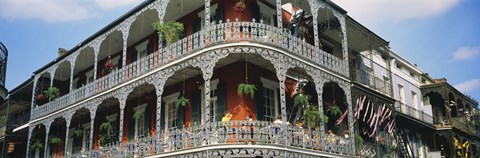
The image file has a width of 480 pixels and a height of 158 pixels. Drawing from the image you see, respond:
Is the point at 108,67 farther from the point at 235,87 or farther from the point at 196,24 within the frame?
the point at 235,87

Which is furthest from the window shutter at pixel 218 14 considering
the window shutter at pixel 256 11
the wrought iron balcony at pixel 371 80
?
the wrought iron balcony at pixel 371 80

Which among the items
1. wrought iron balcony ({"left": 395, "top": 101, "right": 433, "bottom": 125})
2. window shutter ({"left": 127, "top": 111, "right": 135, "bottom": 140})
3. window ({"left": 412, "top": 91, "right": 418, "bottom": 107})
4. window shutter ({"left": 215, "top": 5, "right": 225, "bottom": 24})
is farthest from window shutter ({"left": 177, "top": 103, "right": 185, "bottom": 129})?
window ({"left": 412, "top": 91, "right": 418, "bottom": 107})

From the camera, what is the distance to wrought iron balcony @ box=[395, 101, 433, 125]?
88.5ft

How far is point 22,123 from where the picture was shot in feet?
95.0

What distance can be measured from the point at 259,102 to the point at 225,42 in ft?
9.27

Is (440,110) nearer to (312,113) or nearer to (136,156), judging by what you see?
(312,113)

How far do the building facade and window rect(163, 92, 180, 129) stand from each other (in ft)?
0.15

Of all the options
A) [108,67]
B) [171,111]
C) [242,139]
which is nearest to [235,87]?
[242,139]

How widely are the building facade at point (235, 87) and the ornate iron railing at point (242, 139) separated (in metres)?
0.04

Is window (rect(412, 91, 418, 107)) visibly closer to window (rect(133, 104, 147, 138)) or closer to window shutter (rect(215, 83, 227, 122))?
window shutter (rect(215, 83, 227, 122))

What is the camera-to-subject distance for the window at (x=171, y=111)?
1979 centimetres

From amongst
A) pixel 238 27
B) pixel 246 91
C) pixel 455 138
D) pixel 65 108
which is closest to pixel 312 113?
pixel 246 91

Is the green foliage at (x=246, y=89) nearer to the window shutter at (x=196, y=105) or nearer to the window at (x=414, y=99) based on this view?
the window shutter at (x=196, y=105)

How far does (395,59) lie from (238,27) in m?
15.8
